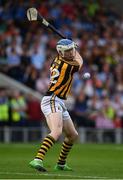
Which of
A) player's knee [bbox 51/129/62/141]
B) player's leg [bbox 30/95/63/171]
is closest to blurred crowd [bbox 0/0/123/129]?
player's leg [bbox 30/95/63/171]

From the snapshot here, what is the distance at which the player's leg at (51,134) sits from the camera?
546 inches

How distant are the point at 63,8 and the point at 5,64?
15.2 ft

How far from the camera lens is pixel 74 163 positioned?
57.2 ft

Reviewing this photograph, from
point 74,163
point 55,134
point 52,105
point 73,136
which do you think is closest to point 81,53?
point 74,163

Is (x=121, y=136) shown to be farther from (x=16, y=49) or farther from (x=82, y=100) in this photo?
(x=16, y=49)

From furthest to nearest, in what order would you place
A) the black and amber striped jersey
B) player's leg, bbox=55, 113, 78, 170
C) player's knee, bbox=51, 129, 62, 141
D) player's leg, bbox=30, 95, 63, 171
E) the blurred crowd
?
the blurred crowd → player's leg, bbox=55, 113, 78, 170 → the black and amber striped jersey → player's knee, bbox=51, 129, 62, 141 → player's leg, bbox=30, 95, 63, 171

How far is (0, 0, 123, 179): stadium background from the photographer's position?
1081 inches

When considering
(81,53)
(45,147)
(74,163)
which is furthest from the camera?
(81,53)

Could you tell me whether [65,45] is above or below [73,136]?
above

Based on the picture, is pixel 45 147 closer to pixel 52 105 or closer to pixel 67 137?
pixel 52 105

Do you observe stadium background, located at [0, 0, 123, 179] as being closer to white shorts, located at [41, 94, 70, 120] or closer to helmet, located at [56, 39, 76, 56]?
white shorts, located at [41, 94, 70, 120]

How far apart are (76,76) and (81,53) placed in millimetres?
1579

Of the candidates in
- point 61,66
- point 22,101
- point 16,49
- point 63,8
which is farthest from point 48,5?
point 61,66

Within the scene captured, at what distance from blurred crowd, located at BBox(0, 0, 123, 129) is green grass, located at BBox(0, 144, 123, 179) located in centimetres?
270
